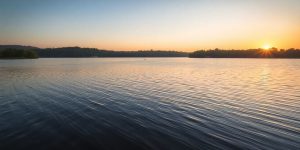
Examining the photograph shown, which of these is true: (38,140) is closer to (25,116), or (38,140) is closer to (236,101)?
(25,116)

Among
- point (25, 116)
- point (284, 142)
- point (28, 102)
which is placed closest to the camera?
point (284, 142)

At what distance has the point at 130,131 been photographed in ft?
46.2

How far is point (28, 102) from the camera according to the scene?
74.5ft

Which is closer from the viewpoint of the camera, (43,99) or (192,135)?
(192,135)

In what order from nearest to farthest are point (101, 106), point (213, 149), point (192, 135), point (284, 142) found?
point (213, 149) → point (284, 142) → point (192, 135) → point (101, 106)

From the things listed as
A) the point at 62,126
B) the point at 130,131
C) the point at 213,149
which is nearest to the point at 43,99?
the point at 62,126

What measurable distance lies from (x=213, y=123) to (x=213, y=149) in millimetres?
4473

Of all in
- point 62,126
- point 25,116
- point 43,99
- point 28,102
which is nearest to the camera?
point 62,126

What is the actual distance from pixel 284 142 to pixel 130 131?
958 centimetres

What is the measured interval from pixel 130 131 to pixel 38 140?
5.71 metres

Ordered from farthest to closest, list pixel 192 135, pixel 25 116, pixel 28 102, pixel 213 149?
pixel 28 102
pixel 25 116
pixel 192 135
pixel 213 149

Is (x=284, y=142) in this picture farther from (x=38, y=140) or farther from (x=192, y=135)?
(x=38, y=140)

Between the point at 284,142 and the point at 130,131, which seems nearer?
the point at 284,142

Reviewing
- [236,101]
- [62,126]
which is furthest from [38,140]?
[236,101]
